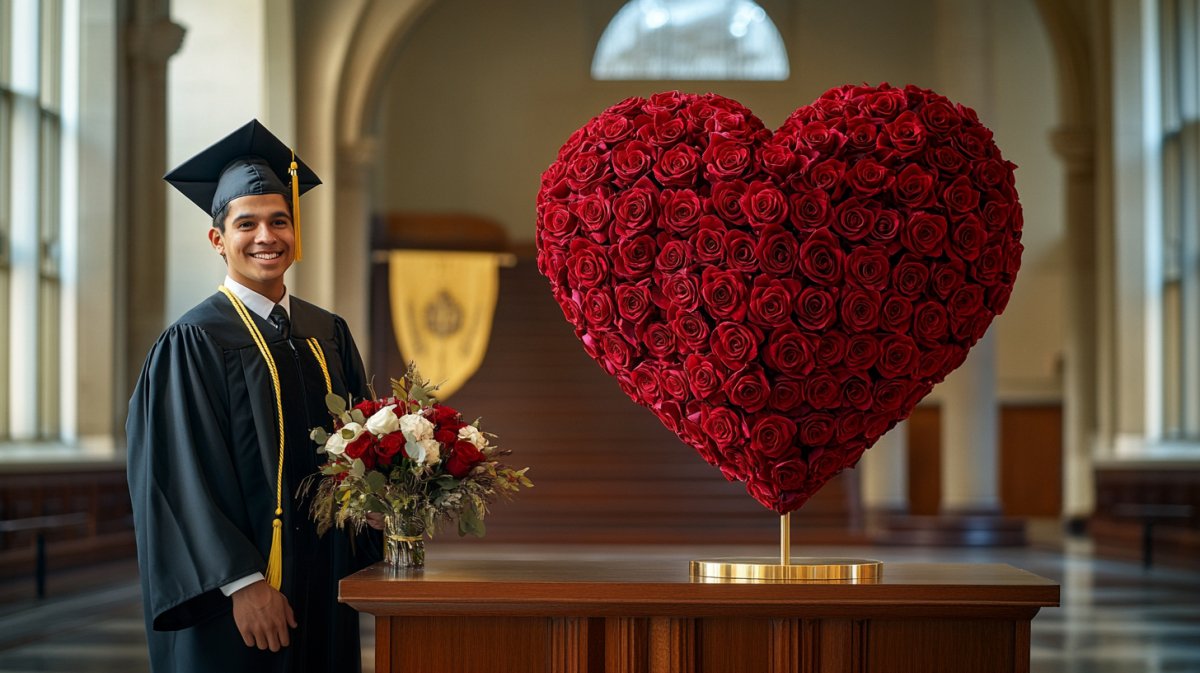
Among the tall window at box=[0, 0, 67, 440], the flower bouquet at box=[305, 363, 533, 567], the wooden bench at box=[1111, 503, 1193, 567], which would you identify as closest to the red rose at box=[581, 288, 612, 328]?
the flower bouquet at box=[305, 363, 533, 567]

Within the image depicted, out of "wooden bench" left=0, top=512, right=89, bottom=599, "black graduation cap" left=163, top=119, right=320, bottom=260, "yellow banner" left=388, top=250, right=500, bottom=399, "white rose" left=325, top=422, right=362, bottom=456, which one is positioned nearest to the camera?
"white rose" left=325, top=422, right=362, bottom=456

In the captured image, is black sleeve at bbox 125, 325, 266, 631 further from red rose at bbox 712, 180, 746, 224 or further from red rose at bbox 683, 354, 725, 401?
red rose at bbox 712, 180, 746, 224

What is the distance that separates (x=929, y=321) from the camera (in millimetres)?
2441

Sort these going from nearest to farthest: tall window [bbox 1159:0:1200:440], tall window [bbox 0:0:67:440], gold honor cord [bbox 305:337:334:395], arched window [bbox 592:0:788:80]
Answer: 1. gold honor cord [bbox 305:337:334:395]
2. tall window [bbox 0:0:67:440]
3. tall window [bbox 1159:0:1200:440]
4. arched window [bbox 592:0:788:80]

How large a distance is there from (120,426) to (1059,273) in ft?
47.8

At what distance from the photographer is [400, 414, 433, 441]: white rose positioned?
2.54m

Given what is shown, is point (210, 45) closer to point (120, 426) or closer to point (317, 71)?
point (317, 71)

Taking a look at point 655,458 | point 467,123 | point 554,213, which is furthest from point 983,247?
point 467,123

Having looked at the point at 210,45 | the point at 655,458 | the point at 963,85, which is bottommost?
the point at 655,458

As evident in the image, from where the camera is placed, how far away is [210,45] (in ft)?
54.6

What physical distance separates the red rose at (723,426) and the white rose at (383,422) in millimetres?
577

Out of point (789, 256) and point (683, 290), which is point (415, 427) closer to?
point (683, 290)

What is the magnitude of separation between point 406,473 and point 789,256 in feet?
2.68

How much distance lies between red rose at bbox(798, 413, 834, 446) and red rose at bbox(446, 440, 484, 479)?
2.01ft
